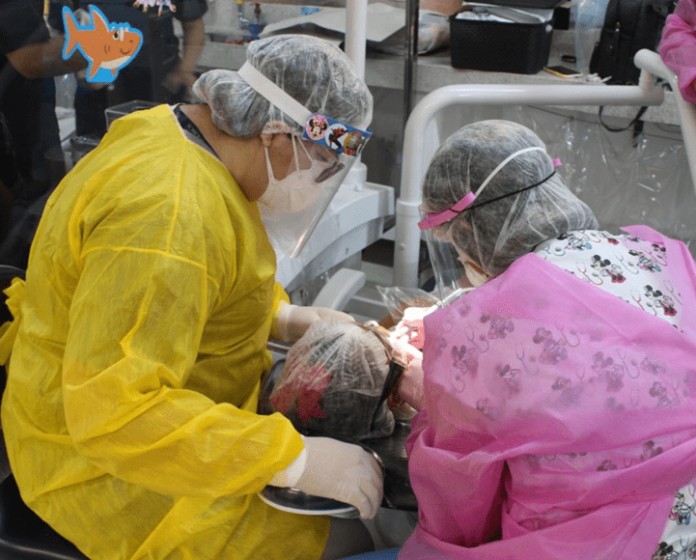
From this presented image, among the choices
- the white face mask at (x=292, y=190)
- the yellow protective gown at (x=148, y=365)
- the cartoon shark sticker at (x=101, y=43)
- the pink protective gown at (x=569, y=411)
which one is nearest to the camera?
the pink protective gown at (x=569, y=411)

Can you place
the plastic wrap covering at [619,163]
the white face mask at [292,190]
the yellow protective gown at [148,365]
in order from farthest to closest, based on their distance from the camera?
the plastic wrap covering at [619,163] → the white face mask at [292,190] → the yellow protective gown at [148,365]

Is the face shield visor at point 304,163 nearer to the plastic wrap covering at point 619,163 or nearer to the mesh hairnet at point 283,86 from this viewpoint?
the mesh hairnet at point 283,86

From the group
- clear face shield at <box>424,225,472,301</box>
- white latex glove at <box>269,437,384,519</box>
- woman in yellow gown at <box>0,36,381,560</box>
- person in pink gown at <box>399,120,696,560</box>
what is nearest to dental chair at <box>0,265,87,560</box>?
woman in yellow gown at <box>0,36,381,560</box>

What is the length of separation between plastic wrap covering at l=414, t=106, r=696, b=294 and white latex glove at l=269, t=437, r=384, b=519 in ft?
5.49

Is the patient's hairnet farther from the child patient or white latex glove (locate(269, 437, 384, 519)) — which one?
white latex glove (locate(269, 437, 384, 519))

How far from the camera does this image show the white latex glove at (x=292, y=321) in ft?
5.39

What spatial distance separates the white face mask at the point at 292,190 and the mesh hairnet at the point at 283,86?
0.23ft

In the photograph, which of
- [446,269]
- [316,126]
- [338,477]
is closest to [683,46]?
[446,269]

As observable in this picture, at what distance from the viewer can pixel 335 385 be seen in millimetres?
1231

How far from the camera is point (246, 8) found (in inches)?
96.0

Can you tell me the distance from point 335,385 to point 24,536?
1.84 feet

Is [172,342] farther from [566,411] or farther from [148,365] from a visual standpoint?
[566,411]

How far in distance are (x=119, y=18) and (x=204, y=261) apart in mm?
1211

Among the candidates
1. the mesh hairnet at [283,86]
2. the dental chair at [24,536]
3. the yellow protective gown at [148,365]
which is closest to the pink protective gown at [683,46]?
the mesh hairnet at [283,86]
